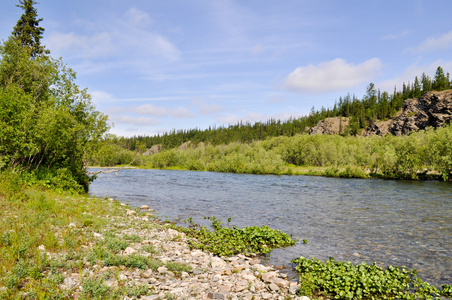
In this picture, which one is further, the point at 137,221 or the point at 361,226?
the point at 361,226

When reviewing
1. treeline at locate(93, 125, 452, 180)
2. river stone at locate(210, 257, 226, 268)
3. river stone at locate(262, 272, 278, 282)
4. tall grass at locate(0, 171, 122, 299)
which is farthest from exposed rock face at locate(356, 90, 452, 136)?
tall grass at locate(0, 171, 122, 299)

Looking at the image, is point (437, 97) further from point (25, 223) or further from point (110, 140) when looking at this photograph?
point (25, 223)

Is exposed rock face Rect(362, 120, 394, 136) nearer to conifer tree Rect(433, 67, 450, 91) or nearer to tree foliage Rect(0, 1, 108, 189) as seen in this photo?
conifer tree Rect(433, 67, 450, 91)

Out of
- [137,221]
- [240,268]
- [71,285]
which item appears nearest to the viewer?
[71,285]

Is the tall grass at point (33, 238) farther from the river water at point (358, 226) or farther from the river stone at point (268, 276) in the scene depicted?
the river water at point (358, 226)

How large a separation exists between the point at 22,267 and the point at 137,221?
929 cm

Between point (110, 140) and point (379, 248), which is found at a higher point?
point (110, 140)

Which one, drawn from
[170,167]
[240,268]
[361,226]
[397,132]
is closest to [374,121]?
[397,132]

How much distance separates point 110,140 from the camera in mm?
27953

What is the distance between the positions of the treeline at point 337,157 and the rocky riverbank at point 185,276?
47.9 feet

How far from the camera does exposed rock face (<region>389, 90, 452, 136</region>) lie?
132000 millimetres

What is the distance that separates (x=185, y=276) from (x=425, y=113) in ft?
605

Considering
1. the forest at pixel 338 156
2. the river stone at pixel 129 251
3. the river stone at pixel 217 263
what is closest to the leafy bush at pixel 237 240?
the river stone at pixel 217 263

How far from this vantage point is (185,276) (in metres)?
8.98
